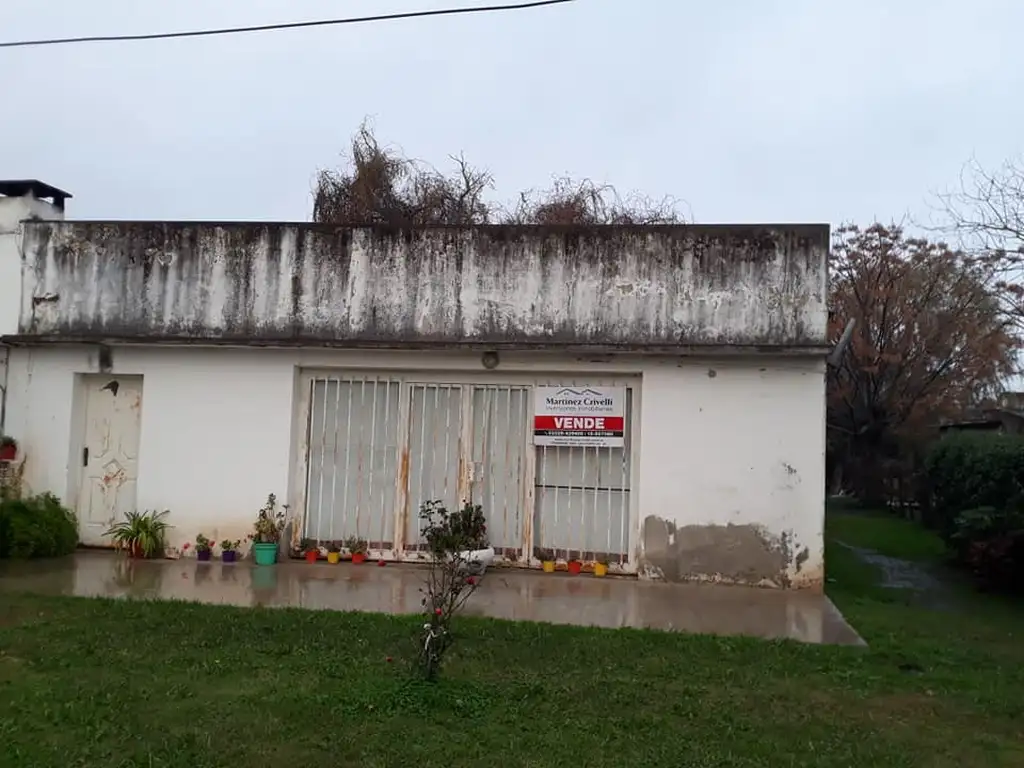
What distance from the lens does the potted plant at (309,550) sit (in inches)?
416

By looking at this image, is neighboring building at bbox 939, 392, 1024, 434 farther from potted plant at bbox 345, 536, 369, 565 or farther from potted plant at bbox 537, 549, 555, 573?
potted plant at bbox 345, 536, 369, 565

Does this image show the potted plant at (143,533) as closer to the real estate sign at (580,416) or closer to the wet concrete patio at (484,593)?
the wet concrete patio at (484,593)

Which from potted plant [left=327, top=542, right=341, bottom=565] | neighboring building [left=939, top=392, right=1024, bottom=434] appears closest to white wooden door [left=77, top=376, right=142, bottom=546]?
potted plant [left=327, top=542, right=341, bottom=565]

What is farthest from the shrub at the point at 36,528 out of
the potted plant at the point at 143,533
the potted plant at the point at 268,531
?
the potted plant at the point at 268,531

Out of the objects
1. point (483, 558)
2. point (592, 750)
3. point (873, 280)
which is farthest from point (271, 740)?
point (873, 280)

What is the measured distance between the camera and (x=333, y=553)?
34.6ft

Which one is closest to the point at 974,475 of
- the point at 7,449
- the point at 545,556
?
the point at 545,556

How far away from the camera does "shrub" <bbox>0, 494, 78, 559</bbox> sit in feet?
32.8

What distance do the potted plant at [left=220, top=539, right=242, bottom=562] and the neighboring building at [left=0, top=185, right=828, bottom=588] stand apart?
169mm

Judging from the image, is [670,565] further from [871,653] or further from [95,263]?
[95,263]

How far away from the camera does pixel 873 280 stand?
2489cm

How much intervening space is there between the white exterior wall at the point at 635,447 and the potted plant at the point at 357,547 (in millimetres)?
936

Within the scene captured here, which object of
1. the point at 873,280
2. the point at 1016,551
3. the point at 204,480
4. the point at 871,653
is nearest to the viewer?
the point at 871,653

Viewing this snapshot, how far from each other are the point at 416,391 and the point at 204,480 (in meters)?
2.63
